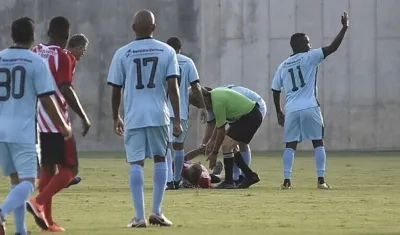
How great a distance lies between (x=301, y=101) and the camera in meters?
18.7

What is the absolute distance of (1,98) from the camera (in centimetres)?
1043

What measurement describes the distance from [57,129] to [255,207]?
2.97 meters

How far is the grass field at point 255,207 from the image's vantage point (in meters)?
11.4

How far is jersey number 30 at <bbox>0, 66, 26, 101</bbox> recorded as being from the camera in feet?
34.0

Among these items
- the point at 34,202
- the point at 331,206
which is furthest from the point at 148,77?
the point at 331,206

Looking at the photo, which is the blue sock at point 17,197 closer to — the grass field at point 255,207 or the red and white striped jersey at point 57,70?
the grass field at point 255,207

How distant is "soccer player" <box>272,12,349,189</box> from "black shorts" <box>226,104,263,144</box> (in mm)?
389

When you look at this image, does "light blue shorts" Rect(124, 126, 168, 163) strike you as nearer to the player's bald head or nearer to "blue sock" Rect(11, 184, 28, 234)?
the player's bald head

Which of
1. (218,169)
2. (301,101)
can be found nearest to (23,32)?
(301,101)

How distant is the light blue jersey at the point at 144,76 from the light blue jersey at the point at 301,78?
21.9ft

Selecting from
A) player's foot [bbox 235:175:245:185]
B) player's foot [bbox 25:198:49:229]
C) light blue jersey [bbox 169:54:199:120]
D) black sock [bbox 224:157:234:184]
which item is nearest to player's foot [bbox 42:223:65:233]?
player's foot [bbox 25:198:49:229]

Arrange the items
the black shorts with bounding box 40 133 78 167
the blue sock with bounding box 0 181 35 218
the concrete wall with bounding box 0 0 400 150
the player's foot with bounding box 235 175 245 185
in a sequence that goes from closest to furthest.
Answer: the blue sock with bounding box 0 181 35 218 → the black shorts with bounding box 40 133 78 167 → the player's foot with bounding box 235 175 245 185 → the concrete wall with bounding box 0 0 400 150

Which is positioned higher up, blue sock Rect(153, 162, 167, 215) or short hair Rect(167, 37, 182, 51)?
short hair Rect(167, 37, 182, 51)

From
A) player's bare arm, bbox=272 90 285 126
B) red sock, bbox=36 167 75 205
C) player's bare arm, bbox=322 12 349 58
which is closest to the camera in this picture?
red sock, bbox=36 167 75 205
